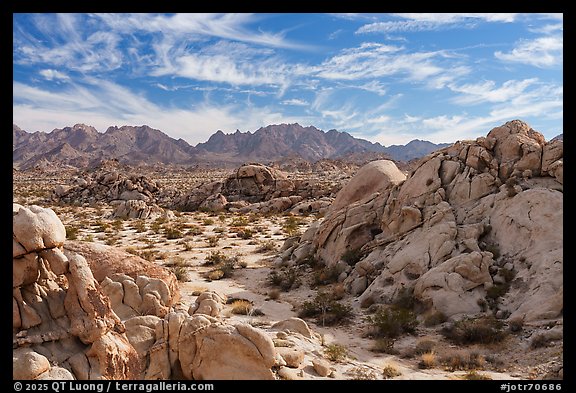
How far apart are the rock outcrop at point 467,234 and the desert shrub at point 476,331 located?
23.4 inches

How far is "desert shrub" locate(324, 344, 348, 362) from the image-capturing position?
767cm

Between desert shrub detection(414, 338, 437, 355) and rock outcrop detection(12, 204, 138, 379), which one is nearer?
rock outcrop detection(12, 204, 138, 379)

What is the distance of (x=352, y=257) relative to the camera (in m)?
14.1

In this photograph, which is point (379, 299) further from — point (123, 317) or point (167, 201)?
point (167, 201)

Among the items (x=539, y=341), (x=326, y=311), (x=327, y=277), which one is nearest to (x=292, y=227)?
(x=327, y=277)

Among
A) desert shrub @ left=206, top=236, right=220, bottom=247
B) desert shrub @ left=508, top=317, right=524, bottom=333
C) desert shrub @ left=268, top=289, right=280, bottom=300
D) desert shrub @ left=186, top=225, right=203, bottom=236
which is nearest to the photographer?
desert shrub @ left=508, top=317, right=524, bottom=333

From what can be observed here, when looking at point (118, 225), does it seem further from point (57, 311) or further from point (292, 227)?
point (57, 311)

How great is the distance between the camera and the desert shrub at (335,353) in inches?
302

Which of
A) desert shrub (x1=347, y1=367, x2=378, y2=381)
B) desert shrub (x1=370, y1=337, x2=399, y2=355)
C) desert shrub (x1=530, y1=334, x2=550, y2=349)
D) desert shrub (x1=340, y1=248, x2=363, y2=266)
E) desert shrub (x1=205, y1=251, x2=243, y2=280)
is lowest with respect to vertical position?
desert shrub (x1=370, y1=337, x2=399, y2=355)

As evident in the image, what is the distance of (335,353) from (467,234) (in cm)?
599

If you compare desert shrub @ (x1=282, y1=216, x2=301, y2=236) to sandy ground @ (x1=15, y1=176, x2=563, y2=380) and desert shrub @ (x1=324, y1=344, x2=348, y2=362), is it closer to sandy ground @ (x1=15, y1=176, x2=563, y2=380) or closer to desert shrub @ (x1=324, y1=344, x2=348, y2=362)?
sandy ground @ (x1=15, y1=176, x2=563, y2=380)

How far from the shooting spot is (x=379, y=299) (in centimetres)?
1126

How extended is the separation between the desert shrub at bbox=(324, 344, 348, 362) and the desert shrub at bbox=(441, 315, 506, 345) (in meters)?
2.53

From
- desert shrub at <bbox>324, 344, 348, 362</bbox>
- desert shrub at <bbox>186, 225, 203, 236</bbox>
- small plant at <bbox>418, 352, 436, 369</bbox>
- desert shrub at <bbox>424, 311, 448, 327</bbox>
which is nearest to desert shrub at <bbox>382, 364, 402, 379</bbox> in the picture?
small plant at <bbox>418, 352, 436, 369</bbox>
